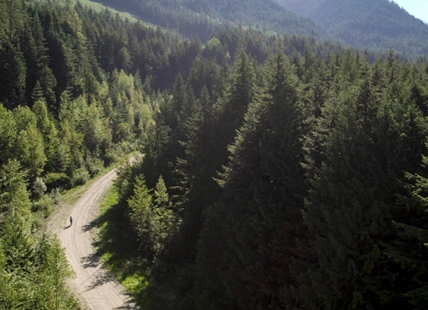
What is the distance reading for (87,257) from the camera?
41.2 meters

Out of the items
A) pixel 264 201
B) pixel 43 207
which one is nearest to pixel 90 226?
pixel 43 207

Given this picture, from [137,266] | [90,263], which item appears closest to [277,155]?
[137,266]

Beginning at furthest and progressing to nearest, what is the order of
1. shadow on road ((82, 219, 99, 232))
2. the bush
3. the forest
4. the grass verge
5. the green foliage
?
the bush
shadow on road ((82, 219, 99, 232))
the green foliage
the grass verge
the forest

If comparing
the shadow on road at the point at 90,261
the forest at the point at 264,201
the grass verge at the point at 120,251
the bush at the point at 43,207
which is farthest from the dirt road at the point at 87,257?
the forest at the point at 264,201

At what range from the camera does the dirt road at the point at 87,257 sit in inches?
1324

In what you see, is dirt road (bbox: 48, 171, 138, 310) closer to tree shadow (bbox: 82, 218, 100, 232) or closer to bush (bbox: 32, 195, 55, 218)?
tree shadow (bbox: 82, 218, 100, 232)

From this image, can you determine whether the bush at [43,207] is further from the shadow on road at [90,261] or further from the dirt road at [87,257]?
the shadow on road at [90,261]

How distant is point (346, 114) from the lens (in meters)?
22.2

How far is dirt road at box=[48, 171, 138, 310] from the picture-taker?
110ft

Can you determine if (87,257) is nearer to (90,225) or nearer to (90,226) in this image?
(90,226)

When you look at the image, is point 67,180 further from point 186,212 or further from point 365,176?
point 365,176

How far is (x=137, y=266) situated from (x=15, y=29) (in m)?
68.8

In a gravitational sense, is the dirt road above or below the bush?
above

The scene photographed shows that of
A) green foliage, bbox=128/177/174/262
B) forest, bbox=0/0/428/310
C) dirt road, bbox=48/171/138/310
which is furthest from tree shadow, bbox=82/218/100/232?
green foliage, bbox=128/177/174/262
